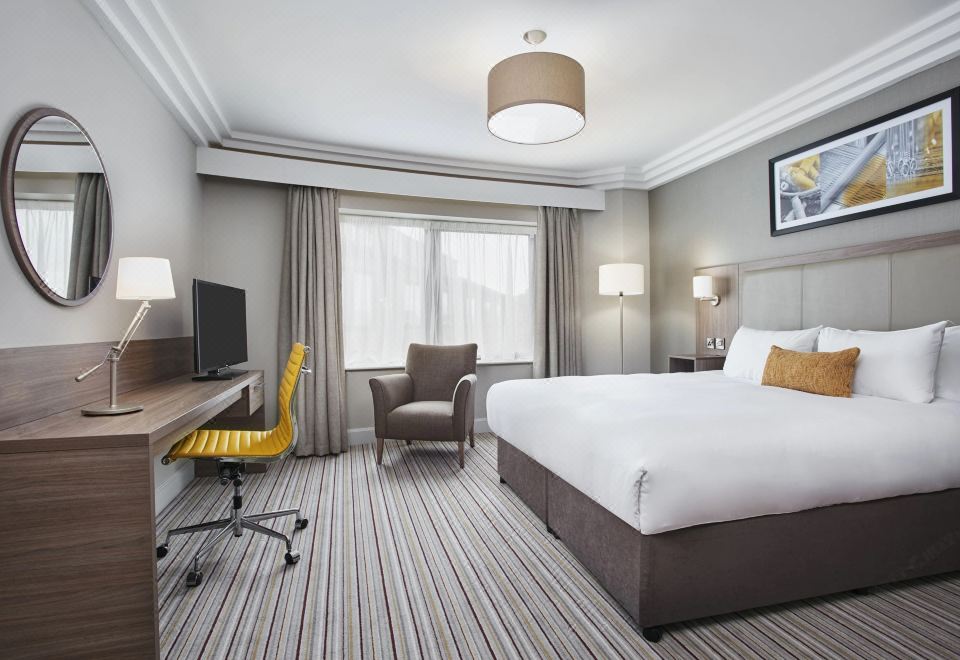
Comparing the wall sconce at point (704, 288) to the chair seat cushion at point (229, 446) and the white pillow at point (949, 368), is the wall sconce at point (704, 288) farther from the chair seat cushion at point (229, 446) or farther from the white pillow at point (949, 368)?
the chair seat cushion at point (229, 446)

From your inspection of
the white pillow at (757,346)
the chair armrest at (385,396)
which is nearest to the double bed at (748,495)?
the white pillow at (757,346)

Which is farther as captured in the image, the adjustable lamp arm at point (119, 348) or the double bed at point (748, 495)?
the adjustable lamp arm at point (119, 348)

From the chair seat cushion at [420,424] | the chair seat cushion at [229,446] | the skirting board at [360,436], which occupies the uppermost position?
the chair seat cushion at [229,446]

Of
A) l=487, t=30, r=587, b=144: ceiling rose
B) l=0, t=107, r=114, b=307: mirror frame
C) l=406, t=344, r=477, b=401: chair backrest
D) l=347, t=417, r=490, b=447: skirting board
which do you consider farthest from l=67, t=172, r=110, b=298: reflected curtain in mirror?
l=347, t=417, r=490, b=447: skirting board

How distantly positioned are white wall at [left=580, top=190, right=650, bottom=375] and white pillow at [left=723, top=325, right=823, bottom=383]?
67.0 inches

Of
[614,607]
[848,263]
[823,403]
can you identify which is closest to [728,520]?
[614,607]

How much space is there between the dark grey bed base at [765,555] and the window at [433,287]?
3.10 m

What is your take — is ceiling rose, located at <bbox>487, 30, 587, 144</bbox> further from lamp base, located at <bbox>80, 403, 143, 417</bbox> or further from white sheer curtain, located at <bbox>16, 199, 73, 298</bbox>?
lamp base, located at <bbox>80, 403, 143, 417</bbox>

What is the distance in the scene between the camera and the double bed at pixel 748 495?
5.75ft

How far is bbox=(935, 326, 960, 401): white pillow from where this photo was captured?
7.85 feet

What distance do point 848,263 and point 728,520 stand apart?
2.43 metres

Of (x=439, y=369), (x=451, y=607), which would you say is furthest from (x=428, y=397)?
(x=451, y=607)

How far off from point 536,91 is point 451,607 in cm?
243

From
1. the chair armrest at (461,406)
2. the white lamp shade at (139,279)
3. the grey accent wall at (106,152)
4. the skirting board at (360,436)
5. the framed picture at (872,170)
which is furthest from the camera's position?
the skirting board at (360,436)
